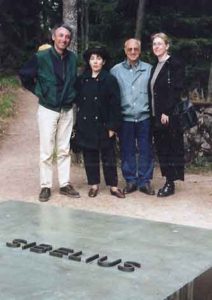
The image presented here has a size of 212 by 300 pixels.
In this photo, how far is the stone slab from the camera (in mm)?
3158

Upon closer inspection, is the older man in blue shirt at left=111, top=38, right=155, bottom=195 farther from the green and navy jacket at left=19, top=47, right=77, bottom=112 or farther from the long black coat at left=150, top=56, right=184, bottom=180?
the green and navy jacket at left=19, top=47, right=77, bottom=112

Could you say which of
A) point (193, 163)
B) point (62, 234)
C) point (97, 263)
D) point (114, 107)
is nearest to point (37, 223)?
point (62, 234)

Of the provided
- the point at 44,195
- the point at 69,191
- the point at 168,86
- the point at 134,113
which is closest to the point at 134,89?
the point at 134,113

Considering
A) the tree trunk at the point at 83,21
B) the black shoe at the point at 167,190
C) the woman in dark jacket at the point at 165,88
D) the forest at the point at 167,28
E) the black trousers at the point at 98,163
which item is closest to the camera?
the woman in dark jacket at the point at 165,88

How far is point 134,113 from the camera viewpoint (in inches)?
314

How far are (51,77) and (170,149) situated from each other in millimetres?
1784

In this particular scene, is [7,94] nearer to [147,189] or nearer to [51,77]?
[147,189]

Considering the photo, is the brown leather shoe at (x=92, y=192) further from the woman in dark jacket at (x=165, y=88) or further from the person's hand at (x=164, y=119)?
the person's hand at (x=164, y=119)

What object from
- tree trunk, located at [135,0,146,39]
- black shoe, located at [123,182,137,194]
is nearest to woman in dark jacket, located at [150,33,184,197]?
black shoe, located at [123,182,137,194]

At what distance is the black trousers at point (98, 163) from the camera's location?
8039mm

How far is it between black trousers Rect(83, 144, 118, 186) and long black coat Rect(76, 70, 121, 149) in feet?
0.40

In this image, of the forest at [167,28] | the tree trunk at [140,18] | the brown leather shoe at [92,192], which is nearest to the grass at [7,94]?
the forest at [167,28]

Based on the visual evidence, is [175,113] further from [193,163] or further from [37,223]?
[37,223]

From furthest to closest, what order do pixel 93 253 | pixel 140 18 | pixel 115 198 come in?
1. pixel 140 18
2. pixel 115 198
3. pixel 93 253
